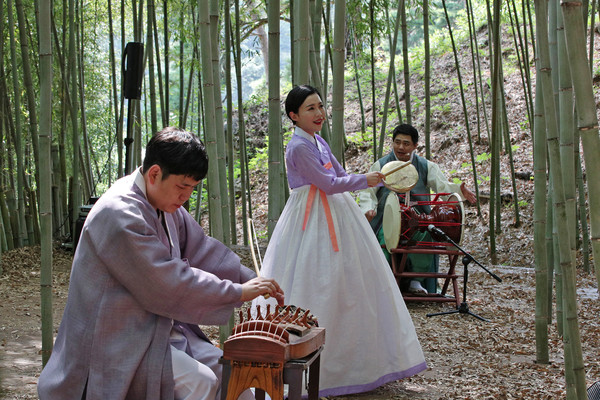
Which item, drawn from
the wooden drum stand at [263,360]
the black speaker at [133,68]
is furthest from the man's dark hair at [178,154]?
the black speaker at [133,68]

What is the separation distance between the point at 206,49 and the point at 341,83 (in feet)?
2.44

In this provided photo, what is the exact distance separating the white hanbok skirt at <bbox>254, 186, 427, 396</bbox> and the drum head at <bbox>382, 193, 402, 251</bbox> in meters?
1.45

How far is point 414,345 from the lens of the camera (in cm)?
282

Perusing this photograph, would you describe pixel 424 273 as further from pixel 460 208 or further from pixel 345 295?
pixel 345 295

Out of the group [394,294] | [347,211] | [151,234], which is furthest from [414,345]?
[151,234]

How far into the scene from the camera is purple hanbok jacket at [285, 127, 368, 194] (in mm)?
2818

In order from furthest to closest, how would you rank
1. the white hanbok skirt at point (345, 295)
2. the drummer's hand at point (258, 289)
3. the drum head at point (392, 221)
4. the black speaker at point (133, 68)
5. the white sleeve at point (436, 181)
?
the white sleeve at point (436, 181) → the black speaker at point (133, 68) → the drum head at point (392, 221) → the white hanbok skirt at point (345, 295) → the drummer's hand at point (258, 289)

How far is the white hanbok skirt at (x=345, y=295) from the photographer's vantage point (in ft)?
9.01

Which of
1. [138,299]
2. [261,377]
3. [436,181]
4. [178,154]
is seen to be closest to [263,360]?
[261,377]

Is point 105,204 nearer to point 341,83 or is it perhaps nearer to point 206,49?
point 206,49

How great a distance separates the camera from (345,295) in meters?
2.79

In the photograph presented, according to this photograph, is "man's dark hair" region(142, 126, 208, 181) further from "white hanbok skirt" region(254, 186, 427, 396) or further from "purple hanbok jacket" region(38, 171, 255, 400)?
"white hanbok skirt" region(254, 186, 427, 396)

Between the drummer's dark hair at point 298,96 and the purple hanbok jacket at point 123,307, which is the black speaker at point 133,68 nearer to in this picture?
the drummer's dark hair at point 298,96

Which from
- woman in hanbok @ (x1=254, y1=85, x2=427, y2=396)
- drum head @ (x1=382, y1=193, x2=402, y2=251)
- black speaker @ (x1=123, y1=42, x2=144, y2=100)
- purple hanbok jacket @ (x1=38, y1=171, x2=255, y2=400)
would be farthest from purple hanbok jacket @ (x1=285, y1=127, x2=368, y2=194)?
black speaker @ (x1=123, y1=42, x2=144, y2=100)
